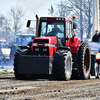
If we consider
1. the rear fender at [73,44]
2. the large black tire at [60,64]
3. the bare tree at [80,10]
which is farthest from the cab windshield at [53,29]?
the bare tree at [80,10]

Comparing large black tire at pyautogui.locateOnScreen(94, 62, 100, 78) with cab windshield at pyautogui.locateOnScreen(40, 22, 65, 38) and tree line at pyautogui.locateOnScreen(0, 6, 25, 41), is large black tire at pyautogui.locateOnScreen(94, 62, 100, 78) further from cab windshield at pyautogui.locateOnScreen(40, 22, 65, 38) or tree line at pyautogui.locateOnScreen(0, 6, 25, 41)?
tree line at pyautogui.locateOnScreen(0, 6, 25, 41)

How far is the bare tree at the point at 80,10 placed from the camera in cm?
5016

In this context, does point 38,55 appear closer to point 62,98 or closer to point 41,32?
point 41,32

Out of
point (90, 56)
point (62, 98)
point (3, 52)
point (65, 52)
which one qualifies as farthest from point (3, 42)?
point (62, 98)

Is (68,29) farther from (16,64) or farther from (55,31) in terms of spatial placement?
(16,64)

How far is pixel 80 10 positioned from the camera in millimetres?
51000

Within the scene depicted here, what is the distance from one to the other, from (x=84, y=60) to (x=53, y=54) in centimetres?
230

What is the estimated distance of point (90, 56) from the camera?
1423 cm

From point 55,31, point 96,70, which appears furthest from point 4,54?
point 55,31

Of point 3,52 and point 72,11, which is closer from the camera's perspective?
point 3,52

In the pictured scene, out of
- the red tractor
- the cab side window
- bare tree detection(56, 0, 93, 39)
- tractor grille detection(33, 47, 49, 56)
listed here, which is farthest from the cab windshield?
bare tree detection(56, 0, 93, 39)

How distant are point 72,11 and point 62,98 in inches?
1740

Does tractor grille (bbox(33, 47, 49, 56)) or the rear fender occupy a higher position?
the rear fender

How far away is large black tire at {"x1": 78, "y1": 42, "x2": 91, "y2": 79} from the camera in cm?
1302
